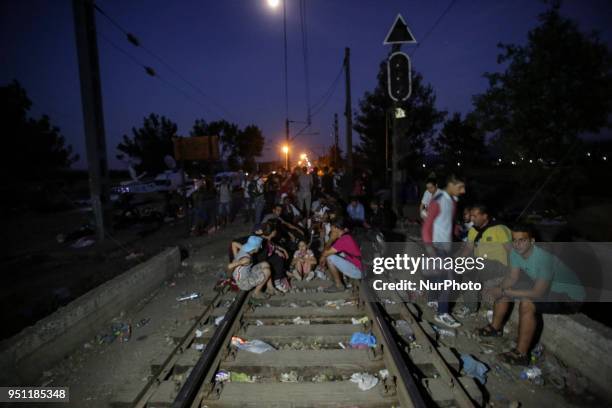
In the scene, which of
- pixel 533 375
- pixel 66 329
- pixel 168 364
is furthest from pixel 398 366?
pixel 66 329

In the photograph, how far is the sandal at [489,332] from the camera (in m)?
4.29

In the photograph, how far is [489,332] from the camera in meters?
4.30

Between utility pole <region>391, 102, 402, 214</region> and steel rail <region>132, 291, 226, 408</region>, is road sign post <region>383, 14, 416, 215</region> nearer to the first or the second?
utility pole <region>391, 102, 402, 214</region>

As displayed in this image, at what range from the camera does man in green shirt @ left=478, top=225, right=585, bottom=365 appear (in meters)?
3.68

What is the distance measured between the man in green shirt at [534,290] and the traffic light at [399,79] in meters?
3.95

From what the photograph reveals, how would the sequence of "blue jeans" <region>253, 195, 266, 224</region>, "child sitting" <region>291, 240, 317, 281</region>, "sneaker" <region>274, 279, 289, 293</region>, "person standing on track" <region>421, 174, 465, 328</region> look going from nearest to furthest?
"person standing on track" <region>421, 174, 465, 328</region>, "sneaker" <region>274, 279, 289, 293</region>, "child sitting" <region>291, 240, 317, 281</region>, "blue jeans" <region>253, 195, 266, 224</region>

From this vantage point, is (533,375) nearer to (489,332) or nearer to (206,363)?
(489,332)

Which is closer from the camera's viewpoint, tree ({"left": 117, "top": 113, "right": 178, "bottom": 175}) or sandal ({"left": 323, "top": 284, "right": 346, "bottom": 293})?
sandal ({"left": 323, "top": 284, "right": 346, "bottom": 293})

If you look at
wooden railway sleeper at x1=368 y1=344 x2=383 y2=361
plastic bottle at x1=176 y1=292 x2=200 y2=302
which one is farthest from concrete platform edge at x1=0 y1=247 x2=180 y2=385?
wooden railway sleeper at x1=368 y1=344 x2=383 y2=361

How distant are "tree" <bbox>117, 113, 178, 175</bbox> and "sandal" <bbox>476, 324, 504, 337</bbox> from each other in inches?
2257

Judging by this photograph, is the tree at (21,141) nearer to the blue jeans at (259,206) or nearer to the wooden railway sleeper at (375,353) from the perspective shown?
the blue jeans at (259,206)

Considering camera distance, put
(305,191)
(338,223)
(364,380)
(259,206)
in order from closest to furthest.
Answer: (364,380), (338,223), (259,206), (305,191)

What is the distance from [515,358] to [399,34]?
20.4 ft

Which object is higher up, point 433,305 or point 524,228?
point 524,228
